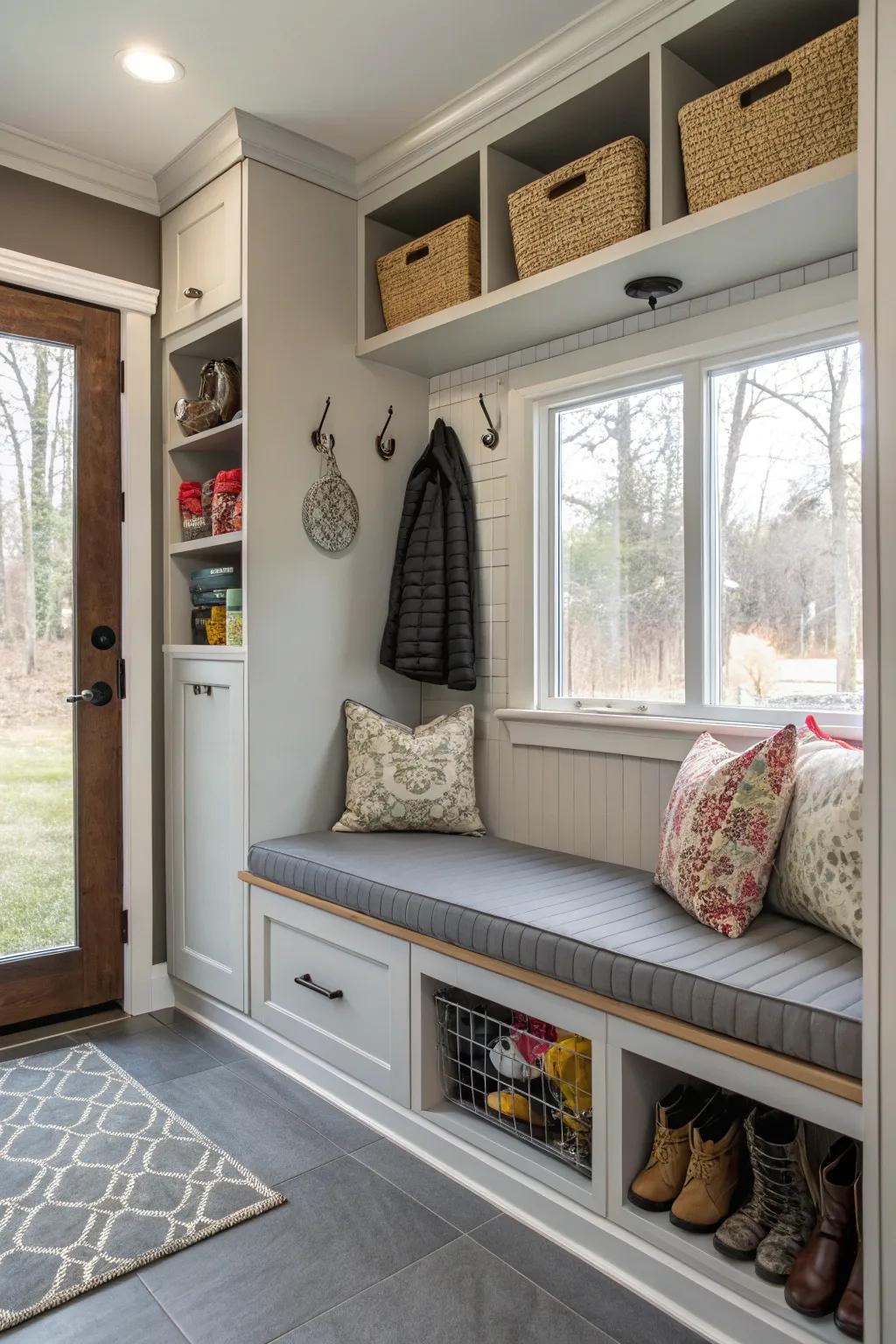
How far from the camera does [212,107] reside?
8.77 feet

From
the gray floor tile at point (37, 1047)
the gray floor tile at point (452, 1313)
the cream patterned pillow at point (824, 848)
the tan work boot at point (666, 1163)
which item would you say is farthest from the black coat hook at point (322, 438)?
the gray floor tile at point (452, 1313)

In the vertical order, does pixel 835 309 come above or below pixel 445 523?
above

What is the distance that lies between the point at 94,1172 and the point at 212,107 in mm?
2777

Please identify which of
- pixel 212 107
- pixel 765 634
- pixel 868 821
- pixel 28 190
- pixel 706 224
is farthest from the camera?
pixel 28 190

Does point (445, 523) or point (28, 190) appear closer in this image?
point (28, 190)

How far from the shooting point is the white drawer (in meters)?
2.33

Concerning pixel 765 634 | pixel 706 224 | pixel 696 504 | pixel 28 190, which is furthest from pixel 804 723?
pixel 28 190

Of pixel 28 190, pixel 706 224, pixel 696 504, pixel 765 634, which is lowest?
pixel 765 634

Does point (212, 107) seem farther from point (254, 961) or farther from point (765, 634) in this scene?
point (254, 961)

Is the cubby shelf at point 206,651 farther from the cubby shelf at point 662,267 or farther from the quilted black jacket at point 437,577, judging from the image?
the cubby shelf at point 662,267

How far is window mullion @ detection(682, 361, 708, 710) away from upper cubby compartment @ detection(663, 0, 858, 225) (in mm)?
482

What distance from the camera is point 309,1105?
2.48 meters

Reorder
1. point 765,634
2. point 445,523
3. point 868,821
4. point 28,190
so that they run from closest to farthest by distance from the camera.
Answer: point 868,821
point 765,634
point 28,190
point 445,523

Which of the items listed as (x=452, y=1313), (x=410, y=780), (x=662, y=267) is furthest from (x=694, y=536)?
(x=452, y=1313)
